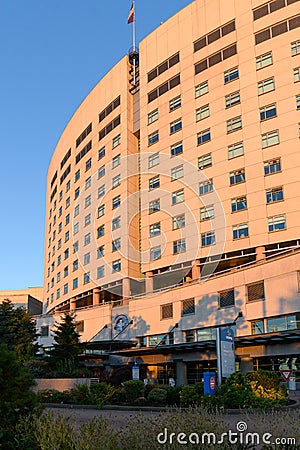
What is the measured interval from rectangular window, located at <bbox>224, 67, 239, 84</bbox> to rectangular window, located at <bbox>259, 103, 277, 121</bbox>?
531cm

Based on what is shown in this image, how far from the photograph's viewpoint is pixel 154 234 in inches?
2088

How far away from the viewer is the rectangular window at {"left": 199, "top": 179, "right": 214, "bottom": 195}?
48469mm

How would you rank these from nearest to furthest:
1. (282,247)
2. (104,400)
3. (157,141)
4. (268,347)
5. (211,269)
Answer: (104,400) < (268,347) < (282,247) < (211,269) < (157,141)

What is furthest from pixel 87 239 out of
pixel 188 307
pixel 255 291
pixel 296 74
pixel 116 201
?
pixel 296 74

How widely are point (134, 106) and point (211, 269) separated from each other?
1002 inches

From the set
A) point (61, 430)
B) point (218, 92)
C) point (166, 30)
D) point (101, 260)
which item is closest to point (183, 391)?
point (61, 430)

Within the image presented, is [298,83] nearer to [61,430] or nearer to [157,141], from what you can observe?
[157,141]

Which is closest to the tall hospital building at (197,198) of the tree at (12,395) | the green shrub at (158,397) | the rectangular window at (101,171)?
the rectangular window at (101,171)

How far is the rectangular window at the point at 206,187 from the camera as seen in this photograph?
159ft

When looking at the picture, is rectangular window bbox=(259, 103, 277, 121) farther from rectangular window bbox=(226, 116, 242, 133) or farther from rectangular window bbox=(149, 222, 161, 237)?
rectangular window bbox=(149, 222, 161, 237)

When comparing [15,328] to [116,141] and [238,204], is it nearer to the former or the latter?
[116,141]

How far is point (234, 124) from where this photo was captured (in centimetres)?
4794

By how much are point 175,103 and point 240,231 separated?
17891 millimetres

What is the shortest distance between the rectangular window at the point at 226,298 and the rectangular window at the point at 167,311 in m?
6.97
